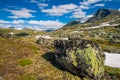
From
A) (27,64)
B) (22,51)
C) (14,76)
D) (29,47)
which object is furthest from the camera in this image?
(29,47)

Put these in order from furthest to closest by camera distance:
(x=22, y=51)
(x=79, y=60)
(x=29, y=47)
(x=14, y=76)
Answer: (x=29, y=47) → (x=22, y=51) → (x=79, y=60) → (x=14, y=76)

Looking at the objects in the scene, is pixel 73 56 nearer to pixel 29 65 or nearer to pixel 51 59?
pixel 51 59

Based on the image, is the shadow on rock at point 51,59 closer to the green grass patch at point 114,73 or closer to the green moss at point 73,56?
the green moss at point 73,56

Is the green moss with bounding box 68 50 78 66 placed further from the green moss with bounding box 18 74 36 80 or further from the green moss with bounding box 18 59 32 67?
the green moss with bounding box 18 59 32 67

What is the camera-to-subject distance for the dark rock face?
29828 millimetres

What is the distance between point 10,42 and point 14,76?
16583 mm

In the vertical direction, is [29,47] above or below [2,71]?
above

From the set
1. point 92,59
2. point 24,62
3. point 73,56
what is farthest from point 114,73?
point 24,62

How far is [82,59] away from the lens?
99.7ft

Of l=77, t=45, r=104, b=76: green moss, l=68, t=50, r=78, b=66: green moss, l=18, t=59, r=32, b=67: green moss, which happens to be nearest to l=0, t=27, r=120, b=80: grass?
l=18, t=59, r=32, b=67: green moss

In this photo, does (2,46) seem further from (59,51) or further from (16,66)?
(59,51)

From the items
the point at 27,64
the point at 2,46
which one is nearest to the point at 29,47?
the point at 2,46

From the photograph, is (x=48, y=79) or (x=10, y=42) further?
(x=10, y=42)

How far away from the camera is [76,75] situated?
30.6 metres
